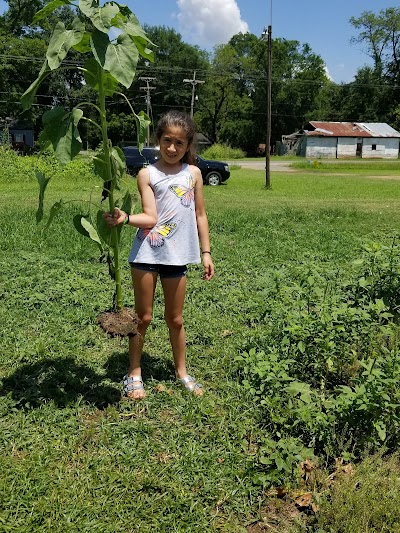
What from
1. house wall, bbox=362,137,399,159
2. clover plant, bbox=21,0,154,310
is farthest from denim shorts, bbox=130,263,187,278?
house wall, bbox=362,137,399,159

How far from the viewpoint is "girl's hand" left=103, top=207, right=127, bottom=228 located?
2533 millimetres

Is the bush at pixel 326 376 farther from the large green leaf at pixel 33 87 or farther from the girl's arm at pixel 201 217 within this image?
the large green leaf at pixel 33 87

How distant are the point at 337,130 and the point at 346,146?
1.91 m

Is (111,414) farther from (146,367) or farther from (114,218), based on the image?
(114,218)

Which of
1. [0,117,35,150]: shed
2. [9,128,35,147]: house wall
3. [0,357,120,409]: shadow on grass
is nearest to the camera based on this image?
[0,357,120,409]: shadow on grass

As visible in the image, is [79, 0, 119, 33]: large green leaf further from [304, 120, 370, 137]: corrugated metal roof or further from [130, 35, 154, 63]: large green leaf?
[304, 120, 370, 137]: corrugated metal roof

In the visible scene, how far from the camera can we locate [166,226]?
2.78 meters

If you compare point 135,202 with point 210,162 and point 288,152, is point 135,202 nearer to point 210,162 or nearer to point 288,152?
point 210,162

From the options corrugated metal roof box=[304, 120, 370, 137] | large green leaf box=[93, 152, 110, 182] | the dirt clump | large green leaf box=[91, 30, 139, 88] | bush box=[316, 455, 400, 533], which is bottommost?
bush box=[316, 455, 400, 533]

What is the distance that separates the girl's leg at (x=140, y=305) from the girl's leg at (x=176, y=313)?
91mm

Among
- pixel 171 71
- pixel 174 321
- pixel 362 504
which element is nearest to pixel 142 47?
pixel 174 321

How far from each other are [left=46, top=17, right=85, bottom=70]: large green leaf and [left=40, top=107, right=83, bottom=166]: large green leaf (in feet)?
0.81

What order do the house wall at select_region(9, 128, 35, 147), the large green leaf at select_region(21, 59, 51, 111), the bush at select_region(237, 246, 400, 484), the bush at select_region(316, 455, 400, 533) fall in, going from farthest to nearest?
the house wall at select_region(9, 128, 35, 147) < the bush at select_region(237, 246, 400, 484) < the large green leaf at select_region(21, 59, 51, 111) < the bush at select_region(316, 455, 400, 533)

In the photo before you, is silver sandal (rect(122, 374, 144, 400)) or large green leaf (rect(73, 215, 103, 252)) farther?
silver sandal (rect(122, 374, 144, 400))
